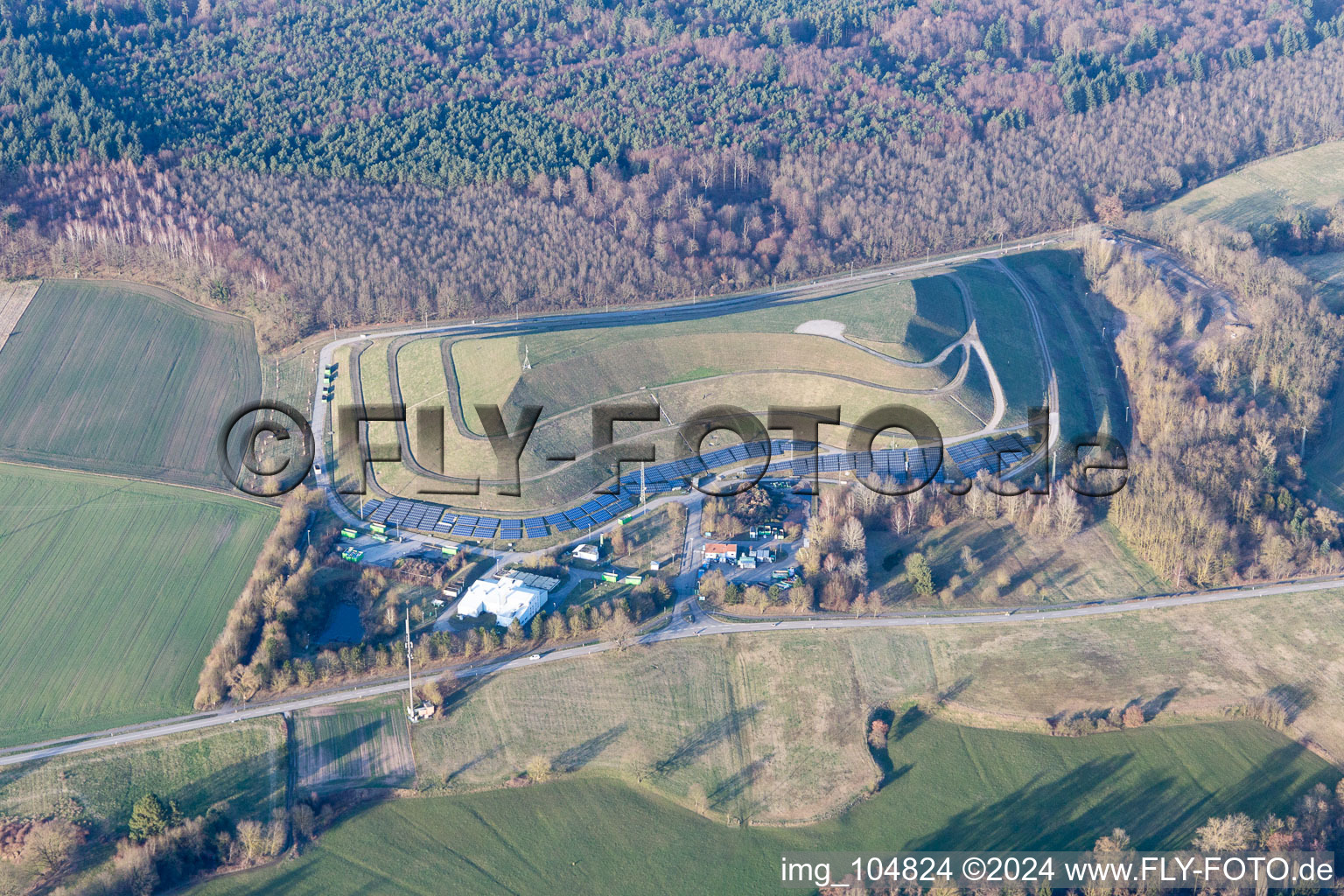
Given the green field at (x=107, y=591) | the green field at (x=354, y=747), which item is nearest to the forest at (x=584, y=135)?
the green field at (x=107, y=591)

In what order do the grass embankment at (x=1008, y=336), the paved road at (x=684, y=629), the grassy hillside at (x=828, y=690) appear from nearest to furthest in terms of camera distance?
the grassy hillside at (x=828, y=690), the paved road at (x=684, y=629), the grass embankment at (x=1008, y=336)

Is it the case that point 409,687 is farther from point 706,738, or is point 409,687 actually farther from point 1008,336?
point 1008,336

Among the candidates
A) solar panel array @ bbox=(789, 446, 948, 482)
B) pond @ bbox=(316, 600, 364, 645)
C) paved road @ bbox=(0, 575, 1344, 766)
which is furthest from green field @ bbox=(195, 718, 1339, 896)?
solar panel array @ bbox=(789, 446, 948, 482)

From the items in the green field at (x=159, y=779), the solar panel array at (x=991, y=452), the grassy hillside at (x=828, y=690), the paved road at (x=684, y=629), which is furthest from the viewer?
the solar panel array at (x=991, y=452)

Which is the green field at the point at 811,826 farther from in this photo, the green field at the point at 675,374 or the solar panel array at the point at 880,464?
the green field at the point at 675,374

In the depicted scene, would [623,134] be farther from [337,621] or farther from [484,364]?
[337,621]

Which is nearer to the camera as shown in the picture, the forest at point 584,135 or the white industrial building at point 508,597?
the white industrial building at point 508,597

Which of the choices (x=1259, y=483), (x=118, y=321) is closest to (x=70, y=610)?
(x=118, y=321)

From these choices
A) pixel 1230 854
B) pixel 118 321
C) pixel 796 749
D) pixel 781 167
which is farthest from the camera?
pixel 781 167

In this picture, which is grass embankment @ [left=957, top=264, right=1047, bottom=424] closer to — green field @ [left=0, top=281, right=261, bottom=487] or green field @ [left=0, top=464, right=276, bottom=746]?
green field @ [left=0, top=464, right=276, bottom=746]
